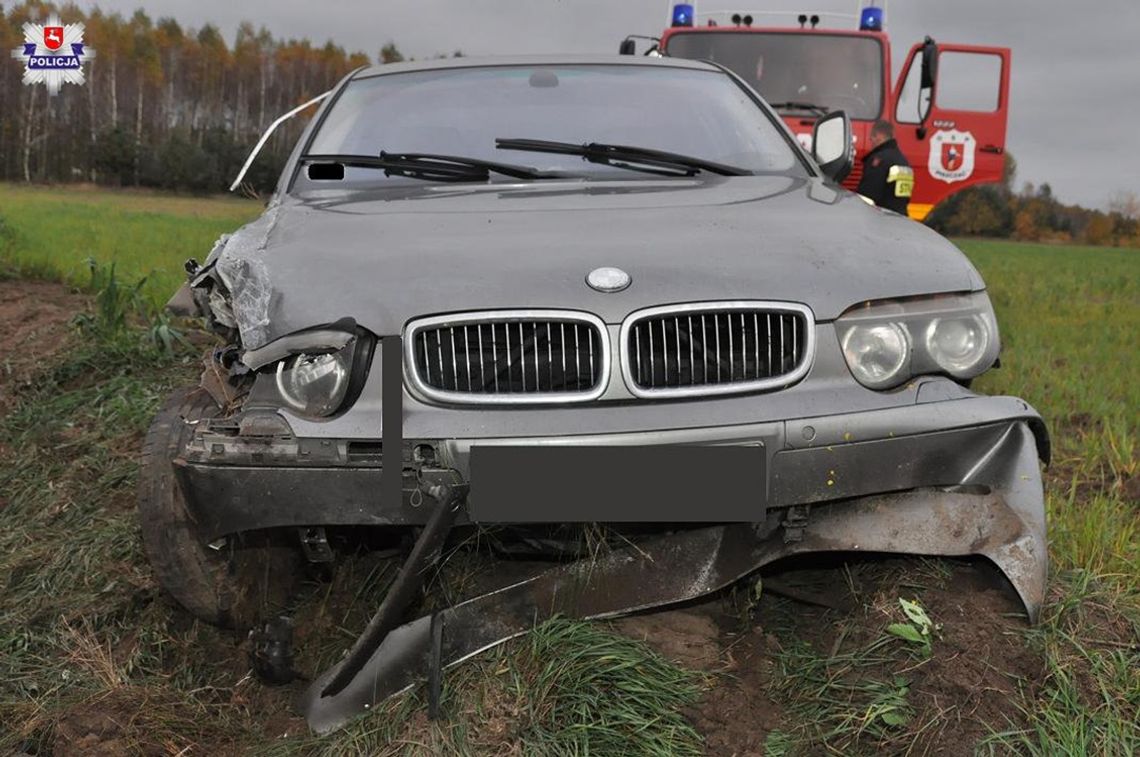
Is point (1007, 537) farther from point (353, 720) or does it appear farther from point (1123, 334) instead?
point (1123, 334)

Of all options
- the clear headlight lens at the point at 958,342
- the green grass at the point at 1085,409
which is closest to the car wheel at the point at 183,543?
the clear headlight lens at the point at 958,342

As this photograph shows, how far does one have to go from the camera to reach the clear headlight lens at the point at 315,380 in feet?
7.25

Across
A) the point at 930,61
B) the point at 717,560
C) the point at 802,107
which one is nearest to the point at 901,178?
the point at 802,107

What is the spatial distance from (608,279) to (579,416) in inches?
12.6

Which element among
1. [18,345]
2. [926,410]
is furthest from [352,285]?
[18,345]

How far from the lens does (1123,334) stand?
865 cm

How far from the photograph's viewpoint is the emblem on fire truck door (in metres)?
10.4

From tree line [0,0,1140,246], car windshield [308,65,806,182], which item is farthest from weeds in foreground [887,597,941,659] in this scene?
tree line [0,0,1140,246]

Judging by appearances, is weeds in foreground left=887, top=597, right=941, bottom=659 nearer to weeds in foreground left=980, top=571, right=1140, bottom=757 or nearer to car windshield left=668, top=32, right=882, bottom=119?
weeds in foreground left=980, top=571, right=1140, bottom=757

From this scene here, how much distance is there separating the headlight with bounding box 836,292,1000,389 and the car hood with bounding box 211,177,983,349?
37 mm

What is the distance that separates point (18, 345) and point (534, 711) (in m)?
4.36

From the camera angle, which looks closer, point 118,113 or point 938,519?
point 938,519

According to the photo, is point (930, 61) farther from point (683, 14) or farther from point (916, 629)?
point (916, 629)

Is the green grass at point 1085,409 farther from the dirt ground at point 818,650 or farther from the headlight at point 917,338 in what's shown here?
the headlight at point 917,338
